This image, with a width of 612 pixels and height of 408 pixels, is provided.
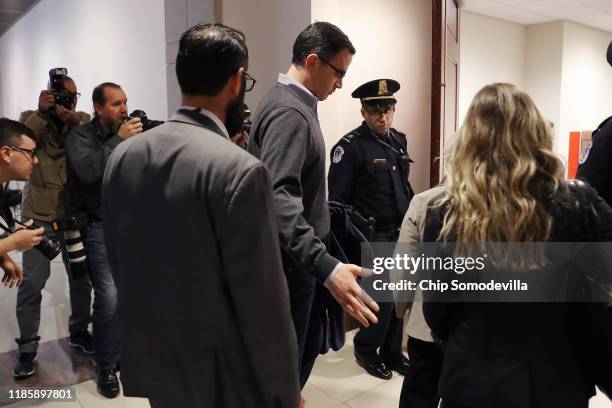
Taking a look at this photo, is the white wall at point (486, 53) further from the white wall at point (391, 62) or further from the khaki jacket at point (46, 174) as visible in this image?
the khaki jacket at point (46, 174)

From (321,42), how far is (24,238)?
4.27 ft

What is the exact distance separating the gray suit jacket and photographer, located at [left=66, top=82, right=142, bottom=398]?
1.49m

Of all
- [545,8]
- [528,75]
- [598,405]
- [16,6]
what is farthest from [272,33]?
[16,6]

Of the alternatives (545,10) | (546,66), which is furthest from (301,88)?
(546,66)

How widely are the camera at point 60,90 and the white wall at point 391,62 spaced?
1378 millimetres

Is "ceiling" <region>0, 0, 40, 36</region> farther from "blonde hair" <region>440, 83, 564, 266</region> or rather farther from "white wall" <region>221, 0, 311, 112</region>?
"blonde hair" <region>440, 83, 564, 266</region>

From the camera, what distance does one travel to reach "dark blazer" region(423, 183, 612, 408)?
105 centimetres

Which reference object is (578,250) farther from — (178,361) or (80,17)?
(80,17)

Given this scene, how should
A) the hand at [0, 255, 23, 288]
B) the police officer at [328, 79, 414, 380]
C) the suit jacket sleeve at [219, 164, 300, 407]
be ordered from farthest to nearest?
the police officer at [328, 79, 414, 380] < the hand at [0, 255, 23, 288] < the suit jacket sleeve at [219, 164, 300, 407]

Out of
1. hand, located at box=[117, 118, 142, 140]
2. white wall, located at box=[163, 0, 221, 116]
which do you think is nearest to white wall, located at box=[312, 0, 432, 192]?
white wall, located at box=[163, 0, 221, 116]

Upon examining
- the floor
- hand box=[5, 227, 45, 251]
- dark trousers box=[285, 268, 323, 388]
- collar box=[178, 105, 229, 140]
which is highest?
collar box=[178, 105, 229, 140]

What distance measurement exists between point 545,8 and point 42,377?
6262mm

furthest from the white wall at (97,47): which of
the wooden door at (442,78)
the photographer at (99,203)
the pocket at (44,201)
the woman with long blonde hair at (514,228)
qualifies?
the woman with long blonde hair at (514,228)

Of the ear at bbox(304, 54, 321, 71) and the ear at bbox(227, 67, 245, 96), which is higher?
the ear at bbox(304, 54, 321, 71)
